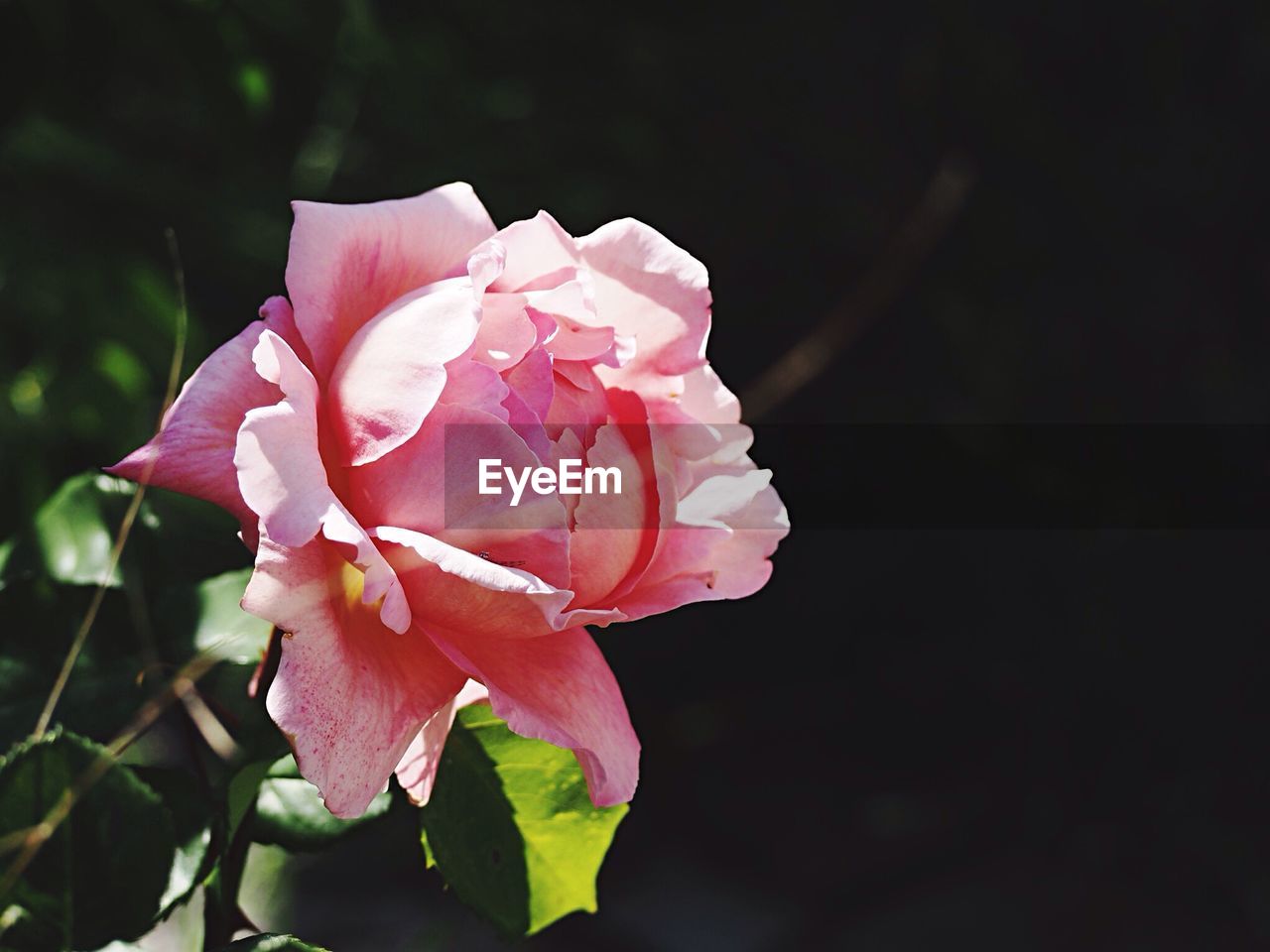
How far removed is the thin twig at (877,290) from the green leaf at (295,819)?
3.39ft

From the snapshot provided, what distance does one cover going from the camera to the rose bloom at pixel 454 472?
0.90 ft

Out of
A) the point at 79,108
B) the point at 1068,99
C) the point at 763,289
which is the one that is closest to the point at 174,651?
the point at 79,108

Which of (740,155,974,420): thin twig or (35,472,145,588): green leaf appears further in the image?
(740,155,974,420): thin twig

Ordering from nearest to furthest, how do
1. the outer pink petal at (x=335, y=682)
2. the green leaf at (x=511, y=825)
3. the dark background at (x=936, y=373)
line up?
the outer pink petal at (x=335, y=682), the green leaf at (x=511, y=825), the dark background at (x=936, y=373)

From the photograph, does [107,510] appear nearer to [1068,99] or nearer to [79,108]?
[79,108]

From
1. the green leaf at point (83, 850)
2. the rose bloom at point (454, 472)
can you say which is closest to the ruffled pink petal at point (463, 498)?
the rose bloom at point (454, 472)

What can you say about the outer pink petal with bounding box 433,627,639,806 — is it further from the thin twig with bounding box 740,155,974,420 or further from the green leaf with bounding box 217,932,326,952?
the thin twig with bounding box 740,155,974,420

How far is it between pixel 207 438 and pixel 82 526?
0.66 feet

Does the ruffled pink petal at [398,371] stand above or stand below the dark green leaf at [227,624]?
above

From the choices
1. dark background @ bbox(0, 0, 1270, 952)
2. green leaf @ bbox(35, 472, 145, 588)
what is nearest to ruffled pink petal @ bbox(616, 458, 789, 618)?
green leaf @ bbox(35, 472, 145, 588)

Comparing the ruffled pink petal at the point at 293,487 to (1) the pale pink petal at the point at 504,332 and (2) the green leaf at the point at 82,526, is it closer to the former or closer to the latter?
(1) the pale pink petal at the point at 504,332

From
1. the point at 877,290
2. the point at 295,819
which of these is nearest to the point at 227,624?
the point at 295,819

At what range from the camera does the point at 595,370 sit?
341 mm

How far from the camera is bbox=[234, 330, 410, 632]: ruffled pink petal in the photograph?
0.26 metres
